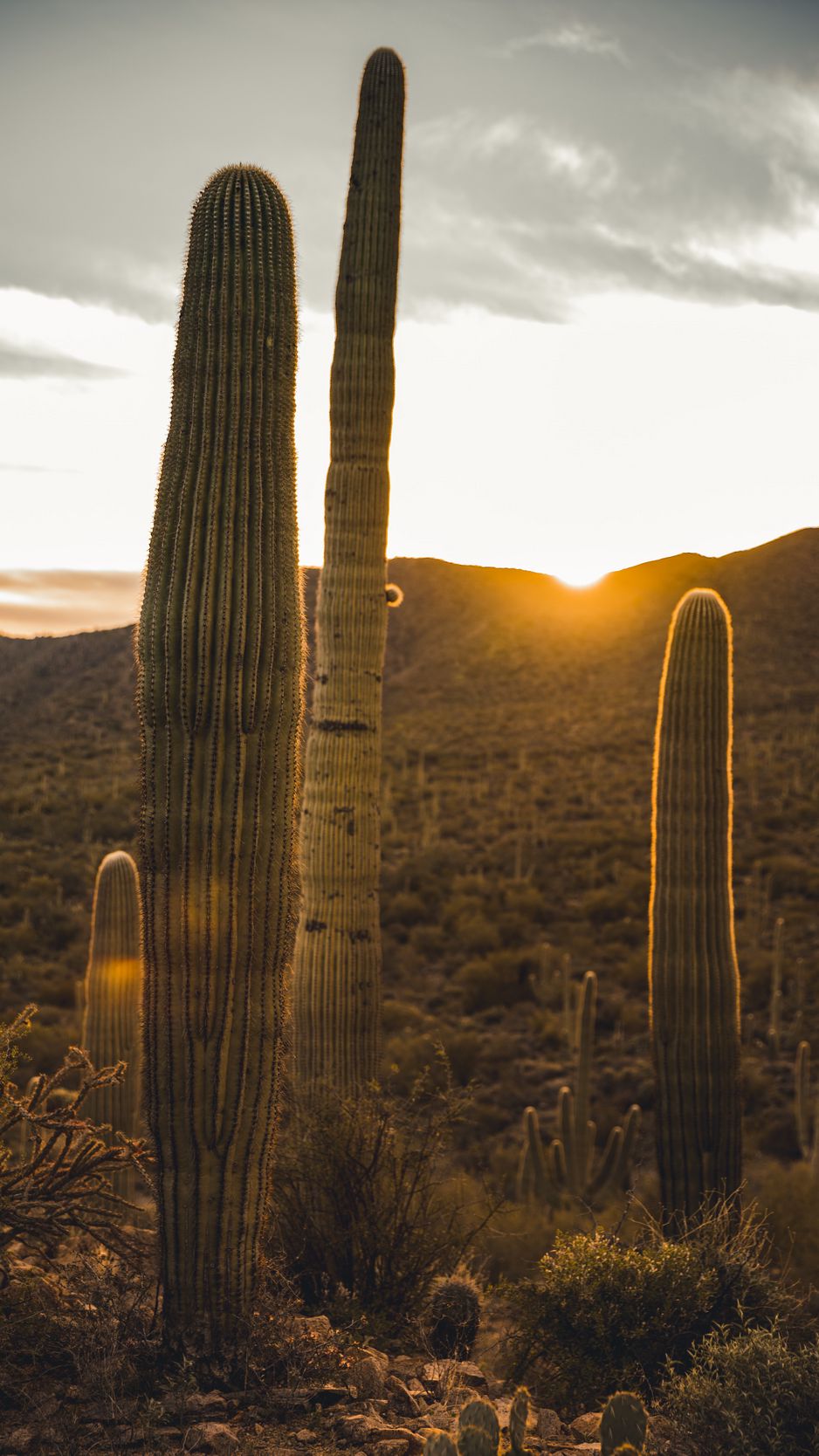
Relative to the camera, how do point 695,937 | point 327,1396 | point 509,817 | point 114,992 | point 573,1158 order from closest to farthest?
point 327,1396 < point 695,937 < point 114,992 < point 573,1158 < point 509,817

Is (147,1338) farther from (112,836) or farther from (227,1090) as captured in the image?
(112,836)

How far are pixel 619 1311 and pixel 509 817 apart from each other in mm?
22440

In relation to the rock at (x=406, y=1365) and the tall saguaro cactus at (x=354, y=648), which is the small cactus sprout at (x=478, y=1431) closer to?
the rock at (x=406, y=1365)

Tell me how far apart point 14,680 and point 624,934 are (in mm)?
38148

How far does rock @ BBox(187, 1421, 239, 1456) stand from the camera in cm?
371

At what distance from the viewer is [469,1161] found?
12000 millimetres

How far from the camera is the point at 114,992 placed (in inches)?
345

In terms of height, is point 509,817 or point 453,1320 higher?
point 509,817

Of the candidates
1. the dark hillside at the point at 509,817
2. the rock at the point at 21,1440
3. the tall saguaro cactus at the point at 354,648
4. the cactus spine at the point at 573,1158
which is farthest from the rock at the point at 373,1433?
the dark hillside at the point at 509,817

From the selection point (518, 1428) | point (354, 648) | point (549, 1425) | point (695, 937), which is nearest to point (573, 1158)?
point (695, 937)

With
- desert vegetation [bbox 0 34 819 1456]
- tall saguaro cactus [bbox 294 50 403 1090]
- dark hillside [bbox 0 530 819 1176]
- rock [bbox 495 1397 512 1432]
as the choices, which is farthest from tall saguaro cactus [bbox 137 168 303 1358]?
dark hillside [bbox 0 530 819 1176]

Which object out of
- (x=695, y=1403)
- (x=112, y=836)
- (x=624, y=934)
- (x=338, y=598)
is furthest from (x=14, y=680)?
(x=695, y=1403)

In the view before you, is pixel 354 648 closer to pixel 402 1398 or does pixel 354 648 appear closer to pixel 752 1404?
pixel 402 1398

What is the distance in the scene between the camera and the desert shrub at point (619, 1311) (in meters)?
4.86
